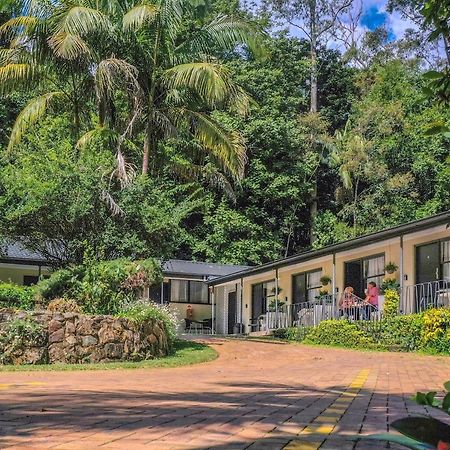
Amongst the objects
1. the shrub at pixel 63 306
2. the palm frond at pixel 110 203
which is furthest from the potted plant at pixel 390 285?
the shrub at pixel 63 306

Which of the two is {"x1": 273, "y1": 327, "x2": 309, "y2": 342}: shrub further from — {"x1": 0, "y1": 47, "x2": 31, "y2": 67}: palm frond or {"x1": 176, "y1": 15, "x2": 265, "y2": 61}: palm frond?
{"x1": 0, "y1": 47, "x2": 31, "y2": 67}: palm frond

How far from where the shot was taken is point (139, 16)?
18.3 metres

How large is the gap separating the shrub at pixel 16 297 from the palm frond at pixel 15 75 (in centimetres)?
640

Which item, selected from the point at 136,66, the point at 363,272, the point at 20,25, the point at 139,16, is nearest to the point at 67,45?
the point at 139,16

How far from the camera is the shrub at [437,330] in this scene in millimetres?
16250

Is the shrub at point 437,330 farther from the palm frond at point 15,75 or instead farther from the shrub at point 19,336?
the palm frond at point 15,75

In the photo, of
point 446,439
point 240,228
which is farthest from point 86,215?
point 240,228

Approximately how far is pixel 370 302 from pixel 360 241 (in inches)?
81.6

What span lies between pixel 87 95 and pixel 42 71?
5.26 feet

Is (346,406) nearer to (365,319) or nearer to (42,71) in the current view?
(365,319)

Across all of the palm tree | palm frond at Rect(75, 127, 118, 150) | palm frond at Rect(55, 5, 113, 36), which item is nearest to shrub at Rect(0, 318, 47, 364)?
palm frond at Rect(75, 127, 118, 150)

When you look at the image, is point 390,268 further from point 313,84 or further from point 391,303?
point 313,84

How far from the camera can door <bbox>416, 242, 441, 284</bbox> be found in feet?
68.2

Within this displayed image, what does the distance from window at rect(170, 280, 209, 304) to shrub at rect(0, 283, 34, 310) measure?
18375mm
